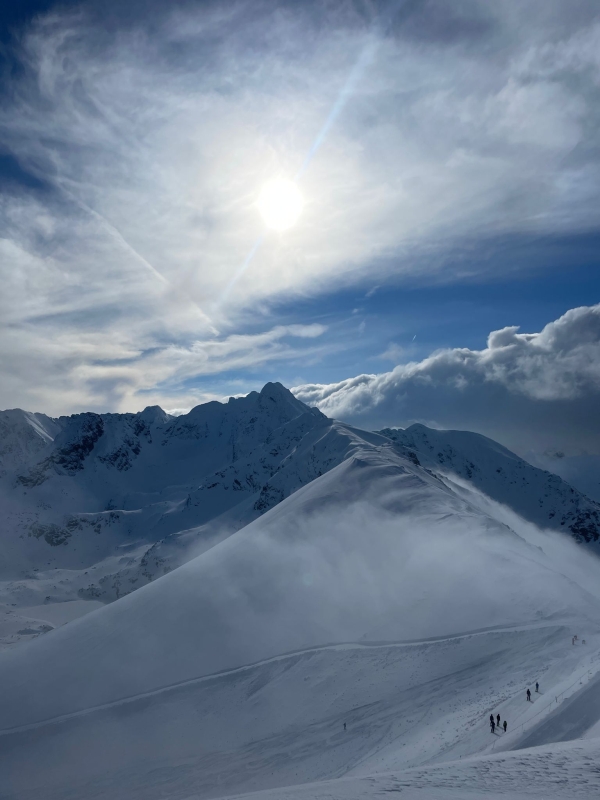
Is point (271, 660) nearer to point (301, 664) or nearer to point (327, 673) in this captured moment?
point (301, 664)

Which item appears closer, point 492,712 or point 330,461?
point 492,712

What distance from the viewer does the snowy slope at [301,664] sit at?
35875mm

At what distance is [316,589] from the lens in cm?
6100

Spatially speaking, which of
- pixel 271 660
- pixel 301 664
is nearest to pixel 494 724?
pixel 301 664

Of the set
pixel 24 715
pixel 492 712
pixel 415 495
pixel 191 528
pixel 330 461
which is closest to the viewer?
pixel 492 712

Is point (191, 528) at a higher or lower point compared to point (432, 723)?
higher

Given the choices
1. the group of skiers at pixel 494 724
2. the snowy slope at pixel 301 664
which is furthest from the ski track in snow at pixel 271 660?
the group of skiers at pixel 494 724

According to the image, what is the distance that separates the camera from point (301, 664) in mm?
48469

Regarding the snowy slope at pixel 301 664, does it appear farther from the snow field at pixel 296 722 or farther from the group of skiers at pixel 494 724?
the group of skiers at pixel 494 724

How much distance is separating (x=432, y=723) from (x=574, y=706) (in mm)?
10256

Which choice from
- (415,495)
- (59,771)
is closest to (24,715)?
(59,771)

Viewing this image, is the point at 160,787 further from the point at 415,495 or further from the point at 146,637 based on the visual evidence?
the point at 415,495

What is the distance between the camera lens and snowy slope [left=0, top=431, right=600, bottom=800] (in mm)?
35875

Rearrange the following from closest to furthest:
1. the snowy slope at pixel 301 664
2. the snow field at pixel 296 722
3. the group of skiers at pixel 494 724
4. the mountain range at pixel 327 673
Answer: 1. the group of skiers at pixel 494 724
2. the mountain range at pixel 327 673
3. the snow field at pixel 296 722
4. the snowy slope at pixel 301 664
